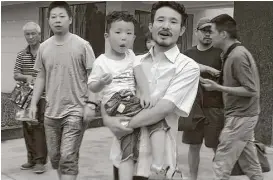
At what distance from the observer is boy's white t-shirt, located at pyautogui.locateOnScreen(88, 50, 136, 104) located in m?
2.22

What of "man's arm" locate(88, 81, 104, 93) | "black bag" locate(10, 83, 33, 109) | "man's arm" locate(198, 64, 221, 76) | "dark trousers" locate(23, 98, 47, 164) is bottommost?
"dark trousers" locate(23, 98, 47, 164)

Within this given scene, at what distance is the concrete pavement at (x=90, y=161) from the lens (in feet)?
13.9

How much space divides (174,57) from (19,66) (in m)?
2.59

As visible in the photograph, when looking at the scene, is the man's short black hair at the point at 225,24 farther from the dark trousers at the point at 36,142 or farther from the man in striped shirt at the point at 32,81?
the dark trousers at the point at 36,142

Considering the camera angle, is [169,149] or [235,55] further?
[235,55]

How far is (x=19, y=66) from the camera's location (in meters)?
4.34

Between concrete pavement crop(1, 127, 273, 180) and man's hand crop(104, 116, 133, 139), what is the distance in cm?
209

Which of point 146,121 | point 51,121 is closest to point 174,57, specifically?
point 146,121

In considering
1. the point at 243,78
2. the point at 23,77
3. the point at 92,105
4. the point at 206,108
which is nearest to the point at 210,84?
the point at 243,78

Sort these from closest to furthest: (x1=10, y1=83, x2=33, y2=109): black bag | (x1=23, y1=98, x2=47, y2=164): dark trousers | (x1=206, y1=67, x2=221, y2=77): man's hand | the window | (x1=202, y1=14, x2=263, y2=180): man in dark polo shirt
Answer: (x1=202, y1=14, x2=263, y2=180): man in dark polo shirt < (x1=206, y1=67, x2=221, y2=77): man's hand < (x1=10, y1=83, x2=33, y2=109): black bag < (x1=23, y1=98, x2=47, y2=164): dark trousers < the window

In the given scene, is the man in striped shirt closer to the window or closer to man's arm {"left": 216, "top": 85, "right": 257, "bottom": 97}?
man's arm {"left": 216, "top": 85, "right": 257, "bottom": 97}

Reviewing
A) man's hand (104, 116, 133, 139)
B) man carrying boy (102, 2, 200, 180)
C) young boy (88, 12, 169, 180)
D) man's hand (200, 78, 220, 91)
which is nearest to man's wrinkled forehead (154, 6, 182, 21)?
man carrying boy (102, 2, 200, 180)

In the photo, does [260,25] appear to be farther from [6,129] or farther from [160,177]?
[160,177]

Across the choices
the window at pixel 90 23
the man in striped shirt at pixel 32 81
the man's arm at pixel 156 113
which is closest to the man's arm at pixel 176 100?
the man's arm at pixel 156 113
